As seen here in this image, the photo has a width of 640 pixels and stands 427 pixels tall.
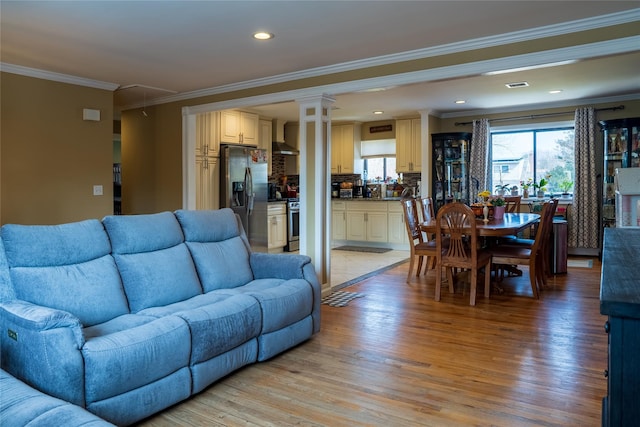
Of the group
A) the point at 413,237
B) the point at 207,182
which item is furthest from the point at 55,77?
the point at 413,237

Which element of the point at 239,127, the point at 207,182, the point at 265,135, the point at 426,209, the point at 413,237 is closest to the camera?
the point at 413,237

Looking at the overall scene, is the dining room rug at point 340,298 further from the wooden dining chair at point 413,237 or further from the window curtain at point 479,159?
the window curtain at point 479,159

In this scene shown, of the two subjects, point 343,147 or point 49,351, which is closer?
point 49,351

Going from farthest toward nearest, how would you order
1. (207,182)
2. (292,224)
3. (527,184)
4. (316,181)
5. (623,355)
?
1. (292,224)
2. (527,184)
3. (207,182)
4. (316,181)
5. (623,355)

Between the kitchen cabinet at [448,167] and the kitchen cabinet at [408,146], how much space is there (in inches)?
18.5

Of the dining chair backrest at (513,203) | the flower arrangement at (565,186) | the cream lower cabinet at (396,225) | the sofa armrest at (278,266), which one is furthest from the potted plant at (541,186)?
the sofa armrest at (278,266)

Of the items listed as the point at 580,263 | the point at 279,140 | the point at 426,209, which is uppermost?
the point at 279,140

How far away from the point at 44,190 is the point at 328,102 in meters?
3.26

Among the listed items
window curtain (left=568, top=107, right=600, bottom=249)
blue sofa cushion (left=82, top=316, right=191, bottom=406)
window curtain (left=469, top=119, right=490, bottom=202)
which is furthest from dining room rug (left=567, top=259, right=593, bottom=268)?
blue sofa cushion (left=82, top=316, right=191, bottom=406)

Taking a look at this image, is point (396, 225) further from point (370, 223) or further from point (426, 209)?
point (426, 209)

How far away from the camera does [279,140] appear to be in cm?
857

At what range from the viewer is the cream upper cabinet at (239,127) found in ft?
22.9

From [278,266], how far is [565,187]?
19.4ft

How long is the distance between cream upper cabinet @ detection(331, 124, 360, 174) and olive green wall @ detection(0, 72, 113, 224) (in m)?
4.46
